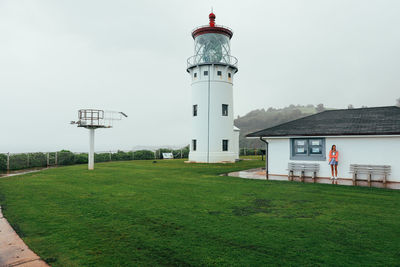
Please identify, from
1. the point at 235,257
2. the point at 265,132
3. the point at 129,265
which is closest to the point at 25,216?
the point at 129,265

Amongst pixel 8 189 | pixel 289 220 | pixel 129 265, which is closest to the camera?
pixel 129 265

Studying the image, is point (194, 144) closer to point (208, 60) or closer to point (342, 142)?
point (208, 60)

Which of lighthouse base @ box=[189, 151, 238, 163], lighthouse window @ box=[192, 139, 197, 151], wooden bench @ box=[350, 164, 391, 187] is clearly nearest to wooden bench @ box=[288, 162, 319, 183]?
wooden bench @ box=[350, 164, 391, 187]

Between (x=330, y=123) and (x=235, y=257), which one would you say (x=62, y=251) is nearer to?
(x=235, y=257)

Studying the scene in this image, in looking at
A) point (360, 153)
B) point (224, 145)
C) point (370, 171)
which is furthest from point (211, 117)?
point (370, 171)

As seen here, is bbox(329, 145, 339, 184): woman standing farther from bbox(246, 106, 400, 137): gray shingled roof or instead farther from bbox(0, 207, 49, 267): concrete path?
bbox(0, 207, 49, 267): concrete path

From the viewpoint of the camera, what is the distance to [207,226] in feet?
18.7

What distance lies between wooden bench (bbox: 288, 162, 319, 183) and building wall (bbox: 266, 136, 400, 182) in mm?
284

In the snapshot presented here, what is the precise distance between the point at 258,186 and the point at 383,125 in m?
6.23

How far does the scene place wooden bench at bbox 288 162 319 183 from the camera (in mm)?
13015

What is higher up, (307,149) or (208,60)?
(208,60)

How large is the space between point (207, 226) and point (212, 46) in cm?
2394

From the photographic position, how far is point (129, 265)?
3938 millimetres

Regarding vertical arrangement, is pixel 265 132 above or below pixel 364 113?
A: below
